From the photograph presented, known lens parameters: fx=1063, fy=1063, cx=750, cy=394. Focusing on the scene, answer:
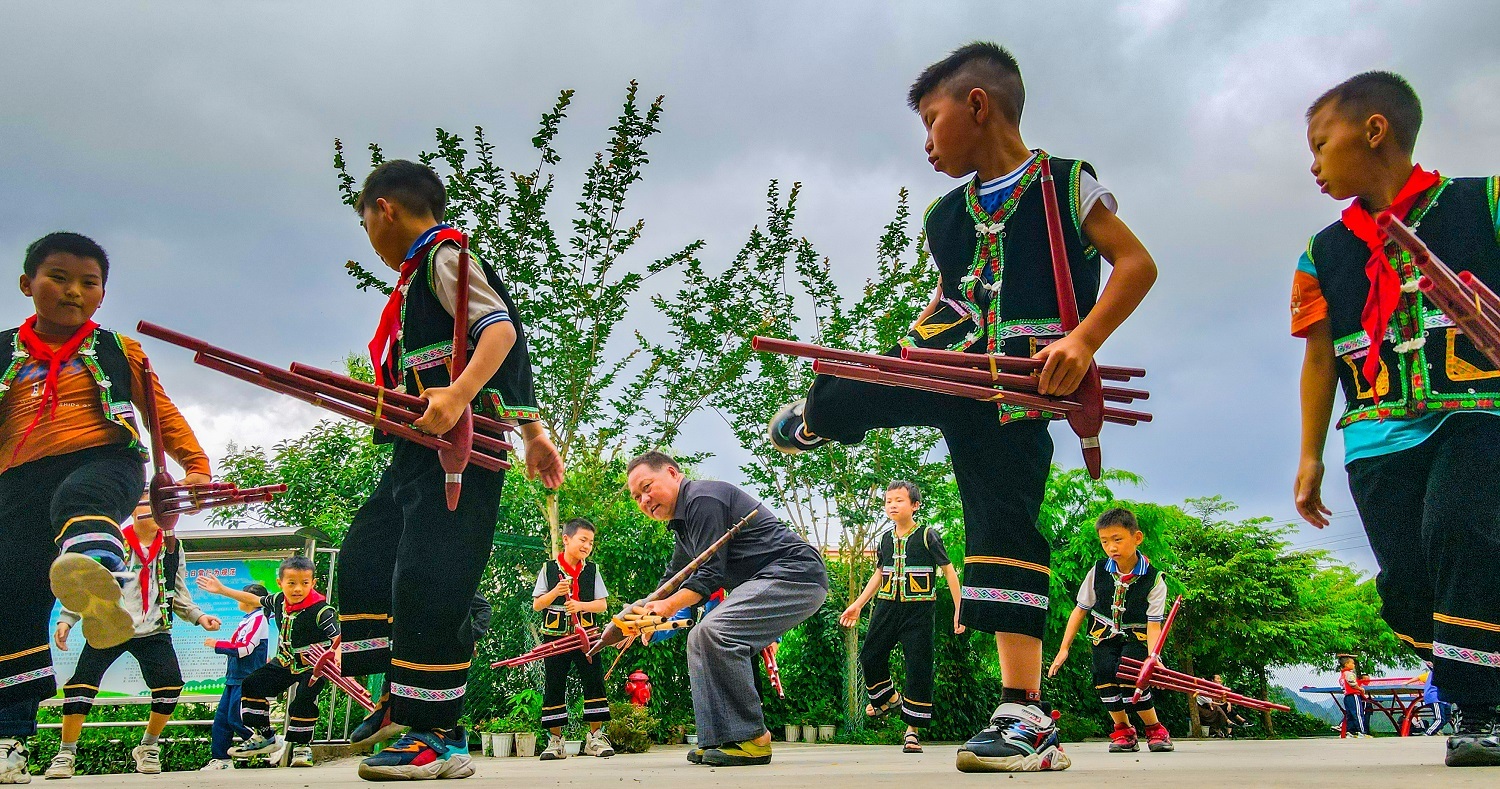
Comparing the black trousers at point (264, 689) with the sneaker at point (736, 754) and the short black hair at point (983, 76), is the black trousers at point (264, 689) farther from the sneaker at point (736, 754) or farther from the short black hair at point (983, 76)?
the short black hair at point (983, 76)

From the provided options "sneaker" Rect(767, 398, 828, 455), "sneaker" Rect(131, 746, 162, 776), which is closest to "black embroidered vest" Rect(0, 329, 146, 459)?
"sneaker" Rect(767, 398, 828, 455)

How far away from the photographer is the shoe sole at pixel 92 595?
12.1 ft

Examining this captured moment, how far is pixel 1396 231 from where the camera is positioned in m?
2.88

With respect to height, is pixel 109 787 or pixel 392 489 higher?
pixel 392 489

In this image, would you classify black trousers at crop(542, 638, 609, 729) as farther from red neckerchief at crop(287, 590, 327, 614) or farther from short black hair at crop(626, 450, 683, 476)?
short black hair at crop(626, 450, 683, 476)

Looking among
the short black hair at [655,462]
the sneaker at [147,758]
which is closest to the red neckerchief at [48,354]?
the short black hair at [655,462]

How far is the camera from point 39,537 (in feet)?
13.8

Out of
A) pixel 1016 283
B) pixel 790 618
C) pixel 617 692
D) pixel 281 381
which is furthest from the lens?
pixel 617 692

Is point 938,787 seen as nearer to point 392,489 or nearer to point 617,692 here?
point 392,489

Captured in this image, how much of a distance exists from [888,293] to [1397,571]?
9667mm

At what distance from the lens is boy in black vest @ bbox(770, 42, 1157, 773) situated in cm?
314

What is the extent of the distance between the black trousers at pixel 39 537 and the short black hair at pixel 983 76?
3.48m

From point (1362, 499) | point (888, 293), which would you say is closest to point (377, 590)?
point (1362, 499)

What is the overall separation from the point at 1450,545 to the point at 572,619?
280 inches
